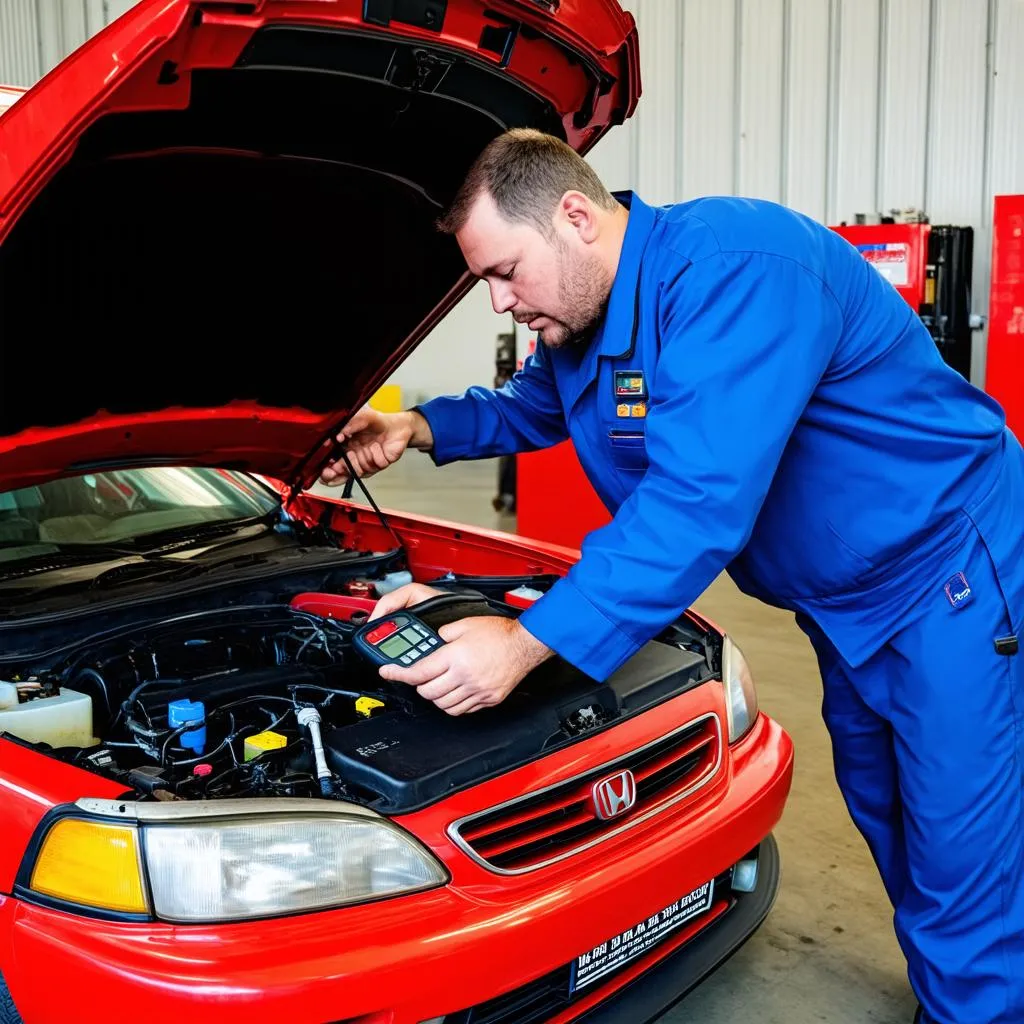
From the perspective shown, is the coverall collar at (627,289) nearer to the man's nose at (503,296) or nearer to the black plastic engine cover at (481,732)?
the man's nose at (503,296)

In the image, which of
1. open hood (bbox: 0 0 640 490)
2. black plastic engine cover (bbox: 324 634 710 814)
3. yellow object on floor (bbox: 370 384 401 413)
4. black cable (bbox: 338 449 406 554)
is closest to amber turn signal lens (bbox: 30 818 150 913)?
black plastic engine cover (bbox: 324 634 710 814)

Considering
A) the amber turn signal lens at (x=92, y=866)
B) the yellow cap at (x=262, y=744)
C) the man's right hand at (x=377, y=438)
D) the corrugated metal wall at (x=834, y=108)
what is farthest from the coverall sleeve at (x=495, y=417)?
the corrugated metal wall at (x=834, y=108)

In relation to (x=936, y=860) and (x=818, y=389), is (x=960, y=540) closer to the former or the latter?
(x=818, y=389)

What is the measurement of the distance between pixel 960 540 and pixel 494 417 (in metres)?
0.99

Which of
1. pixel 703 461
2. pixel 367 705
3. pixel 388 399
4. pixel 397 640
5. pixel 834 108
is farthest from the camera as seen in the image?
pixel 388 399

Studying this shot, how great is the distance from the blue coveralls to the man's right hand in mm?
510

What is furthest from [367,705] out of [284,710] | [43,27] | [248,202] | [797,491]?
[43,27]

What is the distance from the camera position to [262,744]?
1.56 m

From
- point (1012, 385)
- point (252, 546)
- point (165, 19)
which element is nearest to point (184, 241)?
point (165, 19)

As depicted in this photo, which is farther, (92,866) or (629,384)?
(629,384)

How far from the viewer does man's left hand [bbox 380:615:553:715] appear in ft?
4.61

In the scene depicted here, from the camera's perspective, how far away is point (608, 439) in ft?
5.74

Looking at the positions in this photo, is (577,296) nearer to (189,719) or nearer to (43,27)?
(189,719)

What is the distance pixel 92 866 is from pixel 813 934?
1566 millimetres
